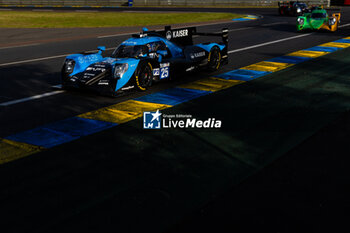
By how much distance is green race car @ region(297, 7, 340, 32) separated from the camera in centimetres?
2478

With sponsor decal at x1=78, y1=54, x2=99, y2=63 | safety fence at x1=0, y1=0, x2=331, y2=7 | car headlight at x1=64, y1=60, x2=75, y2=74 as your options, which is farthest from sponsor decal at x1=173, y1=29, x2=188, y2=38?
safety fence at x1=0, y1=0, x2=331, y2=7

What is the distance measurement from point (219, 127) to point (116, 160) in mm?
2595

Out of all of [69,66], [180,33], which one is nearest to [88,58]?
[69,66]

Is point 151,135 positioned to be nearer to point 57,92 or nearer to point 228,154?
point 228,154

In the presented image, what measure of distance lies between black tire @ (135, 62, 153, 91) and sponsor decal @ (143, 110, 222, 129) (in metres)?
1.94

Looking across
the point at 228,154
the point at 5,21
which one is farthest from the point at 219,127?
the point at 5,21

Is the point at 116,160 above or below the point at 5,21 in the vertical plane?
below

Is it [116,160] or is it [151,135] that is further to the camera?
[151,135]

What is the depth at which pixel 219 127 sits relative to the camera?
8367 millimetres

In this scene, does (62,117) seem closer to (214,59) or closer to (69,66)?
(69,66)

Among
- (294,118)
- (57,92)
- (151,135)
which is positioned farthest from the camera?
(57,92)

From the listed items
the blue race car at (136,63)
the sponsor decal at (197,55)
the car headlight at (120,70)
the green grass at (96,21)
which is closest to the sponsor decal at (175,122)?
the car headlight at (120,70)

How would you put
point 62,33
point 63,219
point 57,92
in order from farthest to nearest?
1. point 62,33
2. point 57,92
3. point 63,219

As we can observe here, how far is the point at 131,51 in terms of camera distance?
11.3m
